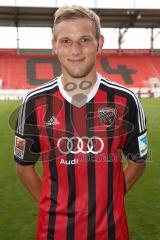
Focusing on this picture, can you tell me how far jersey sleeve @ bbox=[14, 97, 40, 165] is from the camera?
1.97 meters

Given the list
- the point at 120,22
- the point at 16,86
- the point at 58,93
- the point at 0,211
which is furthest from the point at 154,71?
the point at 58,93

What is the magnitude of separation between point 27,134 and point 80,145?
0.87ft

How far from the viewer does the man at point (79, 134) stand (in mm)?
1887

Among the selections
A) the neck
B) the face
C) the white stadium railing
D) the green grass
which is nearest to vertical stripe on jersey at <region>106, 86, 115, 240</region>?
the neck

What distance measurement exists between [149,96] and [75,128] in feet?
92.3

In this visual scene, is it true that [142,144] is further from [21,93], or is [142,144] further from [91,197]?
[21,93]

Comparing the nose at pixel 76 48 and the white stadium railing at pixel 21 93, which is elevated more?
the nose at pixel 76 48

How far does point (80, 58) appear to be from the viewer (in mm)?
1862

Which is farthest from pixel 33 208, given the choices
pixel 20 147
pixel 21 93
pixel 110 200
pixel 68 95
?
pixel 21 93

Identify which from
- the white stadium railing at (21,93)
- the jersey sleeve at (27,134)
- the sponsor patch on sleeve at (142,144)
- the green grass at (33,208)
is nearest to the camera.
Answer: the jersey sleeve at (27,134)

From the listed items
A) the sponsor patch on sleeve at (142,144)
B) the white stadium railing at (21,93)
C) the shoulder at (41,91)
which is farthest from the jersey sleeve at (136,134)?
the white stadium railing at (21,93)

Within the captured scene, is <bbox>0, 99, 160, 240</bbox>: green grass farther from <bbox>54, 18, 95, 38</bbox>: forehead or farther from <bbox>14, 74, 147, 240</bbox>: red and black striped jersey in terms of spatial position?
<bbox>54, 18, 95, 38</bbox>: forehead

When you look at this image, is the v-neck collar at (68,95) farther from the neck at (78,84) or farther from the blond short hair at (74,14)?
the blond short hair at (74,14)

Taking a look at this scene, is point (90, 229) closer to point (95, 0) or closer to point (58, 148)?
point (58, 148)
